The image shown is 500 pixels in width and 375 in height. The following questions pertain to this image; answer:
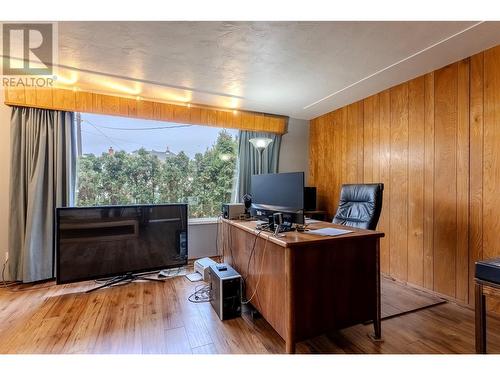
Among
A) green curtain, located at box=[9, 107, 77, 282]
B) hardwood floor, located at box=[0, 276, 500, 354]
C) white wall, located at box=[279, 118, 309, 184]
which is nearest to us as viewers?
hardwood floor, located at box=[0, 276, 500, 354]

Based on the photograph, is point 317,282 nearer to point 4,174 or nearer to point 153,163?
point 153,163

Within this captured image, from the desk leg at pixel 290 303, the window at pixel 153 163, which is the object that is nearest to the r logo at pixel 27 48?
the window at pixel 153 163

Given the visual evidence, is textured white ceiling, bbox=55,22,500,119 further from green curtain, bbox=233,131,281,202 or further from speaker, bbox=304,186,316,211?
speaker, bbox=304,186,316,211

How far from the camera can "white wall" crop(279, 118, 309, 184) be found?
3969mm

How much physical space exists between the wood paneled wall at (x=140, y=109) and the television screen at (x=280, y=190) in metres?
1.49

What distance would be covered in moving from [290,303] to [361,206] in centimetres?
127

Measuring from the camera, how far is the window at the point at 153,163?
3.06 m

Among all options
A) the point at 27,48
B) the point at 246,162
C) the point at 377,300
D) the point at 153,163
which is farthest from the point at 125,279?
the point at 377,300

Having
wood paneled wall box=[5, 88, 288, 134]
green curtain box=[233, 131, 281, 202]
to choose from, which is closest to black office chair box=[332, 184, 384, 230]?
green curtain box=[233, 131, 281, 202]

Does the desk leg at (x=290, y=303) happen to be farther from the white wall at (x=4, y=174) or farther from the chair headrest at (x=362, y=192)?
the white wall at (x=4, y=174)

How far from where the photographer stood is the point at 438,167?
7.56ft

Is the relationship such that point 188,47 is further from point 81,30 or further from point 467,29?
point 467,29

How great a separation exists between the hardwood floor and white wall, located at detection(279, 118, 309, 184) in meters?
2.32

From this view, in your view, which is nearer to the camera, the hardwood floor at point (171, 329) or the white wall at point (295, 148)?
the hardwood floor at point (171, 329)
